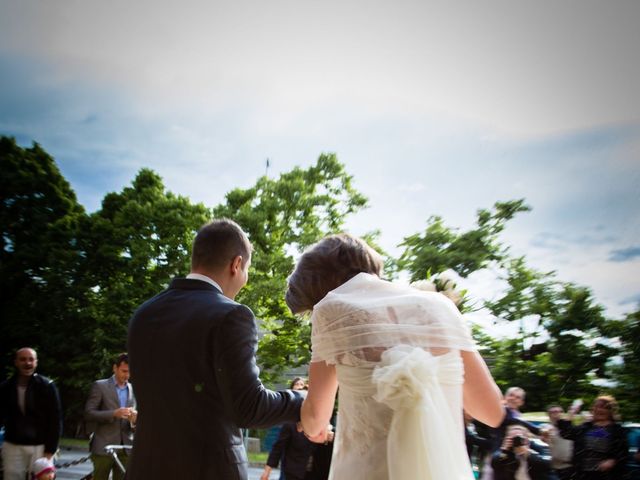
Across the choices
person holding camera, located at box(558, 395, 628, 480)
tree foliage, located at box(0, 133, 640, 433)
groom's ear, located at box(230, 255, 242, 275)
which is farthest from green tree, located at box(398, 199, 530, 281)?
groom's ear, located at box(230, 255, 242, 275)

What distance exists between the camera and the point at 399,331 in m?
1.84

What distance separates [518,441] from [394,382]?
4852 mm

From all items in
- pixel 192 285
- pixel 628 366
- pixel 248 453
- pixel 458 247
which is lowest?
pixel 248 453

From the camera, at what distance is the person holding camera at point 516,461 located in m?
5.64

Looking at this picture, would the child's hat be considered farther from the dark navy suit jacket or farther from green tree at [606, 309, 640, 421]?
green tree at [606, 309, 640, 421]

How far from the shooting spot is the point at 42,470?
5.49m

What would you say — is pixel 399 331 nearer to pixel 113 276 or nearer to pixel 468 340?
pixel 468 340

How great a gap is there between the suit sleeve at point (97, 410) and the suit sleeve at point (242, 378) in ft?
15.7

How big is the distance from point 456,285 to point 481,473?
16.0 ft

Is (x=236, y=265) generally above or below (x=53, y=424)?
above

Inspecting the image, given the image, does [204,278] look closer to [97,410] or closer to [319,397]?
[319,397]

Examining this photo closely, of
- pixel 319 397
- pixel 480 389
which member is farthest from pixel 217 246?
pixel 480 389

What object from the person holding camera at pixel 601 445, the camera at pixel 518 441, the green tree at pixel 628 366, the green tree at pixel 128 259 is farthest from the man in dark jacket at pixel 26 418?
the green tree at pixel 128 259

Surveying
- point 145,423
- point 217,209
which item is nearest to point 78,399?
point 217,209
